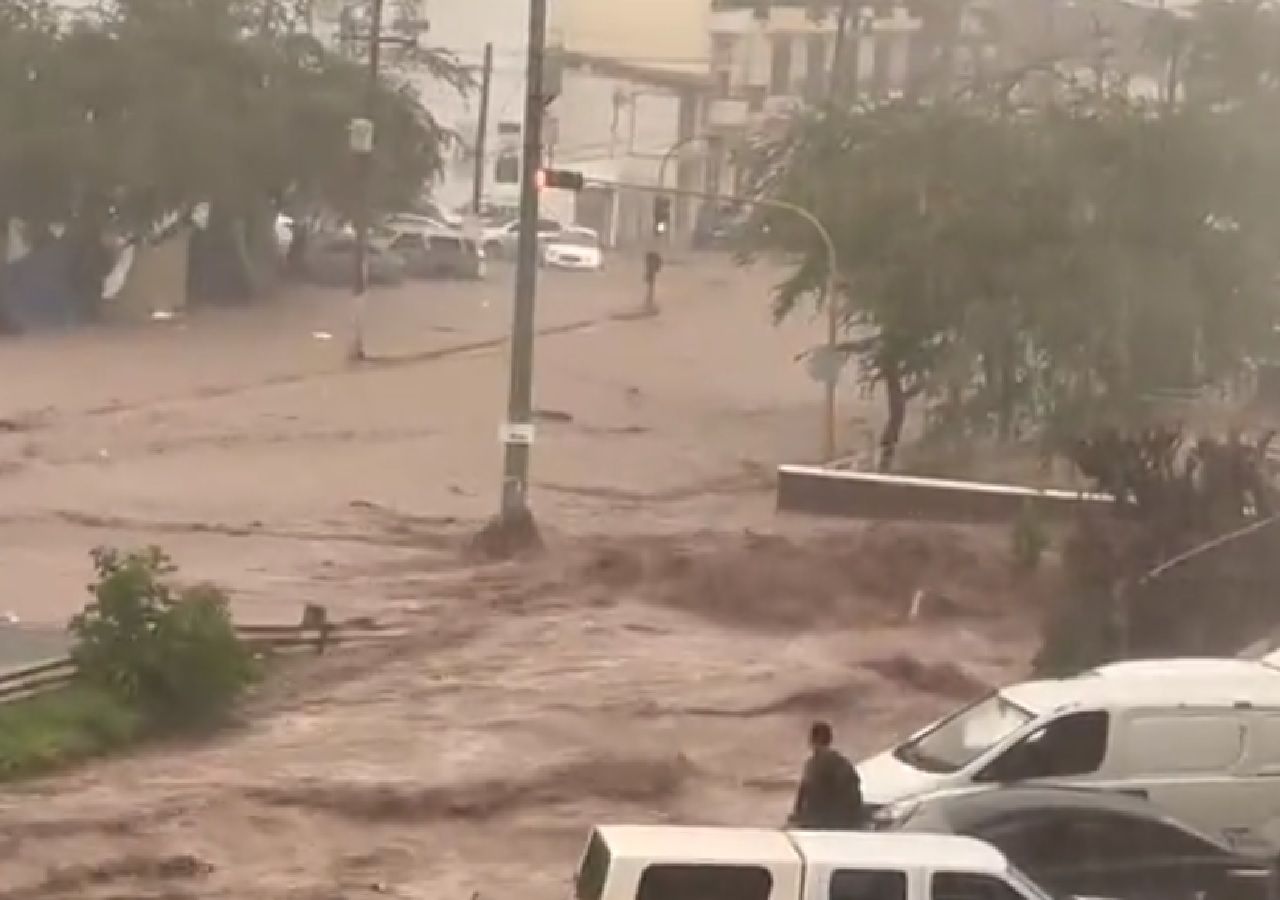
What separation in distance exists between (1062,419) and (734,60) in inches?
381

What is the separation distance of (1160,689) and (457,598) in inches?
358

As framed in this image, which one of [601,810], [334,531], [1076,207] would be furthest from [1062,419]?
[601,810]

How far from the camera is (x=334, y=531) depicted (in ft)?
78.2

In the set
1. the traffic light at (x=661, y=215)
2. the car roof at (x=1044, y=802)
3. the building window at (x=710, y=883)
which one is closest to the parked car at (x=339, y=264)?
the traffic light at (x=661, y=215)

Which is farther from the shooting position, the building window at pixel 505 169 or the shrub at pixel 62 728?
the building window at pixel 505 169

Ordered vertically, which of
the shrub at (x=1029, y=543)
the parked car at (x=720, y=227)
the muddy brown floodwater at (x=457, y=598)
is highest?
the parked car at (x=720, y=227)

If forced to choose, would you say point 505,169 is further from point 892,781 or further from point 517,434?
point 892,781

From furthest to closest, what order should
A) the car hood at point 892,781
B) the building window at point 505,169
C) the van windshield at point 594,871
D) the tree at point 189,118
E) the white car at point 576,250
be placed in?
the white car at point 576,250 < the tree at point 189,118 < the building window at point 505,169 < the car hood at point 892,781 < the van windshield at point 594,871

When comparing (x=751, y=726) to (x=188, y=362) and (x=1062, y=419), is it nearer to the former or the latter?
(x=1062, y=419)

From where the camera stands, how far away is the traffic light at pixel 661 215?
3657 centimetres

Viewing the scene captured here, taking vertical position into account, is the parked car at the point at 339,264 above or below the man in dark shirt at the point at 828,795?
below

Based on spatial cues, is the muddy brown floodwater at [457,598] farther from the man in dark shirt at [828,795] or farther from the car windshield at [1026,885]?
the car windshield at [1026,885]

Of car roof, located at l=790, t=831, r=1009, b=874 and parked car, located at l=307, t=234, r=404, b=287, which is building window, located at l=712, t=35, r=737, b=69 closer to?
parked car, located at l=307, t=234, r=404, b=287

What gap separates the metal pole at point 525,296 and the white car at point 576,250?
81.3ft
